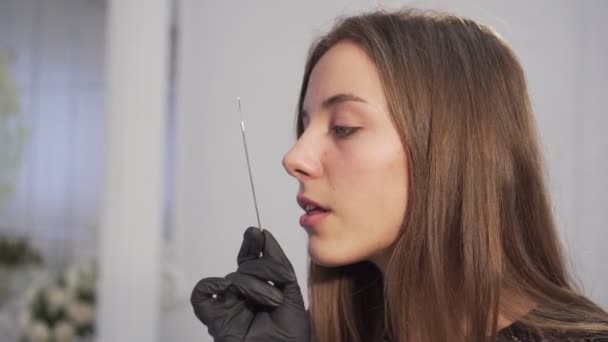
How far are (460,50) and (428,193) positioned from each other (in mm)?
216

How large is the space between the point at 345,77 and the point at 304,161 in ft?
0.44

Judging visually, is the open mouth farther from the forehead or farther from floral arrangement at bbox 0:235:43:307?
floral arrangement at bbox 0:235:43:307

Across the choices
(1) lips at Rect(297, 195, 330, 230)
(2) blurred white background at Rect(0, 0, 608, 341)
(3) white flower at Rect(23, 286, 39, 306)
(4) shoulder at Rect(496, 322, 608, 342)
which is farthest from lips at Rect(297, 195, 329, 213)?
(3) white flower at Rect(23, 286, 39, 306)

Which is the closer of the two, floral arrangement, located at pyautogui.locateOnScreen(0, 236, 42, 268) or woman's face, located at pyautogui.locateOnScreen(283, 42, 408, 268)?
woman's face, located at pyautogui.locateOnScreen(283, 42, 408, 268)

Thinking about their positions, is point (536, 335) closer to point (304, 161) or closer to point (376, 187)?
point (376, 187)

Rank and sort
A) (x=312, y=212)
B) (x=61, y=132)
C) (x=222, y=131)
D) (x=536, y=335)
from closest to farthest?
1. (x=536, y=335)
2. (x=312, y=212)
3. (x=222, y=131)
4. (x=61, y=132)

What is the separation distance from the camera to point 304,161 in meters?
0.70

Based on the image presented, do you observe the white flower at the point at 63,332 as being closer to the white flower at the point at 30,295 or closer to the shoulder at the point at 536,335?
the white flower at the point at 30,295

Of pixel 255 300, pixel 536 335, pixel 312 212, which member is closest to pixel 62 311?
pixel 255 300

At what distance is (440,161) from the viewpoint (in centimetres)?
67

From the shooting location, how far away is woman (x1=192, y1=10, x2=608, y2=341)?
67 cm

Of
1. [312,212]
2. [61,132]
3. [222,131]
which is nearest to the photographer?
[312,212]

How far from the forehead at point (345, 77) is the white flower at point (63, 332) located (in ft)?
3.45

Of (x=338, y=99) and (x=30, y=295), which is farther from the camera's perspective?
(x=30, y=295)
